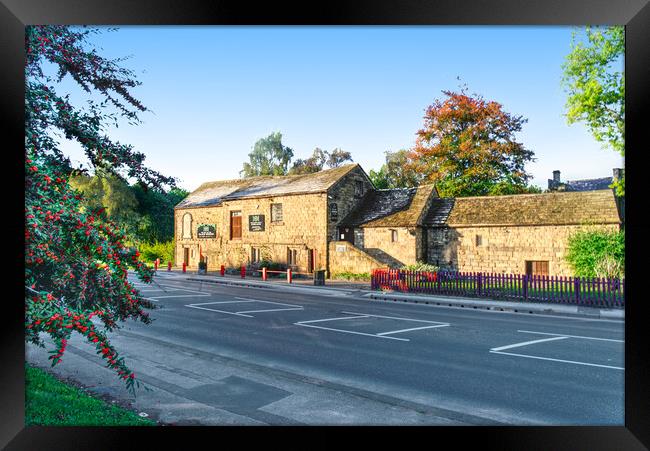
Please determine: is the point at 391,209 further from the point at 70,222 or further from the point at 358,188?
the point at 70,222

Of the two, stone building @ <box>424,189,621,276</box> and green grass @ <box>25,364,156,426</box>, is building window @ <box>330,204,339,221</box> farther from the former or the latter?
green grass @ <box>25,364,156,426</box>

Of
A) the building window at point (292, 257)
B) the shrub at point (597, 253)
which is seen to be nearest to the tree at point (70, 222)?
the shrub at point (597, 253)

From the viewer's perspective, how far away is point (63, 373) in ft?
26.7

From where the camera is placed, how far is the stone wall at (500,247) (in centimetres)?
2350

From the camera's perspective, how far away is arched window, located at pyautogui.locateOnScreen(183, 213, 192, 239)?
3662 centimetres

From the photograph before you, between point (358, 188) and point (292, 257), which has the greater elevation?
point (358, 188)

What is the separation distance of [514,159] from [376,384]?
2818 centimetres

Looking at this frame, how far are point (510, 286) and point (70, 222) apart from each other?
60.9 feet

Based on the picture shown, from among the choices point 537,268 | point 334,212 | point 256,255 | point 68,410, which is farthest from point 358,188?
point 68,410

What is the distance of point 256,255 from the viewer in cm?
3266

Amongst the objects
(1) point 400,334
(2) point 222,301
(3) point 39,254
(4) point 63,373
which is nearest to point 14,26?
(3) point 39,254

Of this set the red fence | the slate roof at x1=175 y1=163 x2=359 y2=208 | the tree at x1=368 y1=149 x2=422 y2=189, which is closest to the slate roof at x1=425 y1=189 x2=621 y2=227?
the red fence

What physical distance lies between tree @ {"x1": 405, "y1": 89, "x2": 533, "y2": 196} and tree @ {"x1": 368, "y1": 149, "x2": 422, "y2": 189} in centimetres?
794

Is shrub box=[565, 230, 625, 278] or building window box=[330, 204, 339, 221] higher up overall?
building window box=[330, 204, 339, 221]
